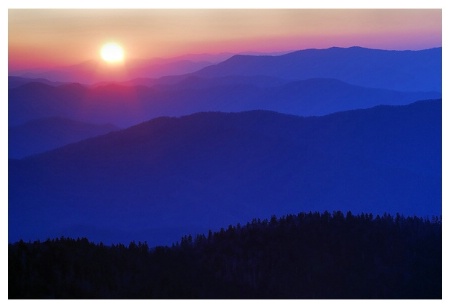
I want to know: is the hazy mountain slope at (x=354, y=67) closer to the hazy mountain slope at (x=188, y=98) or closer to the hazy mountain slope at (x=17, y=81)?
the hazy mountain slope at (x=188, y=98)

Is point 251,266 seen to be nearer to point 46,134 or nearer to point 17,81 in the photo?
point 46,134

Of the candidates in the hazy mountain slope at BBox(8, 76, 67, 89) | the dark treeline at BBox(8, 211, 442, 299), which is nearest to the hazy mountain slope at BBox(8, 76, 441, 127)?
the hazy mountain slope at BBox(8, 76, 67, 89)

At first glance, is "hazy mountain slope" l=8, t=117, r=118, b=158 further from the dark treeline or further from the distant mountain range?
the dark treeline

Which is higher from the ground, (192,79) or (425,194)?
(192,79)

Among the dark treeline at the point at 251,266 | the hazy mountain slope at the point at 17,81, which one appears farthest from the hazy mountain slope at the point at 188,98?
the dark treeline at the point at 251,266
